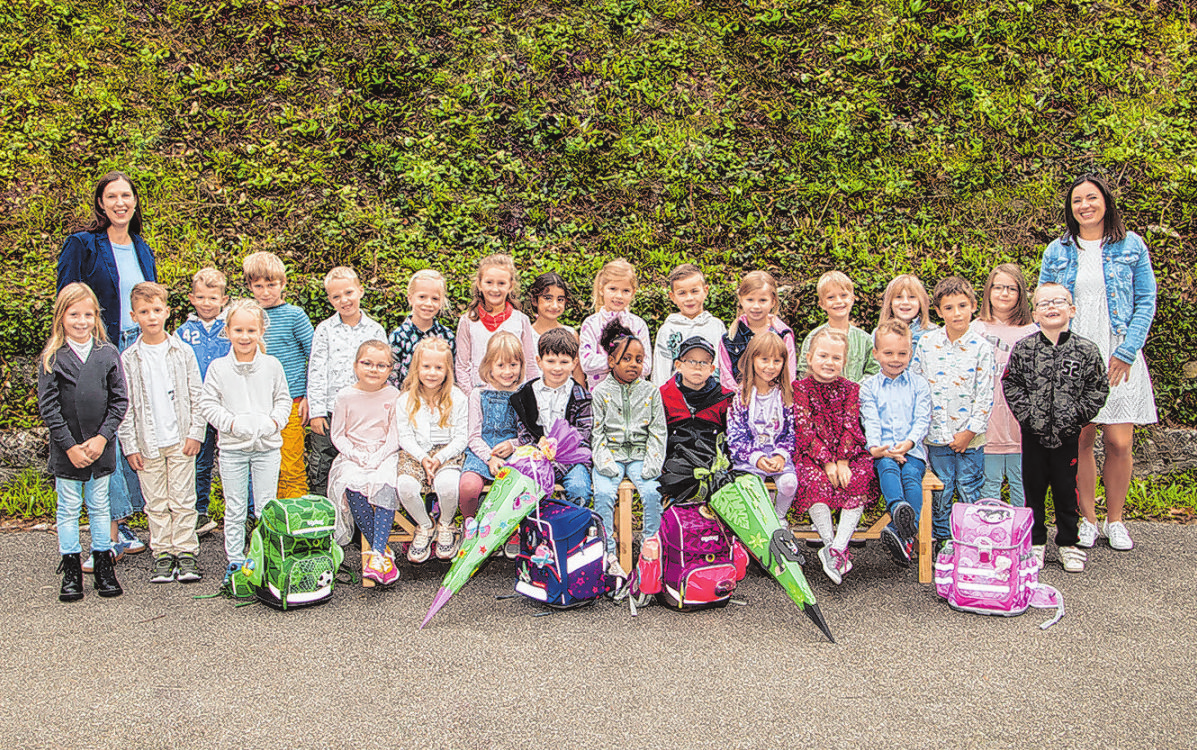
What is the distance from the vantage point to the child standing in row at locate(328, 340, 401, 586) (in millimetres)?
4652

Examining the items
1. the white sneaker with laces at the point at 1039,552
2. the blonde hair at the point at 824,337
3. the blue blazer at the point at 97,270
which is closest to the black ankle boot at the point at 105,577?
the blue blazer at the point at 97,270

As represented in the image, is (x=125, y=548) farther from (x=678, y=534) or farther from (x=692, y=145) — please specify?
(x=692, y=145)

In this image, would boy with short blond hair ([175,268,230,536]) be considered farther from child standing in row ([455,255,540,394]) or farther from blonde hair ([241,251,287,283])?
child standing in row ([455,255,540,394])

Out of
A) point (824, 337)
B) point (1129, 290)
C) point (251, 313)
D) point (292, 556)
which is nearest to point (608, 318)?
point (824, 337)

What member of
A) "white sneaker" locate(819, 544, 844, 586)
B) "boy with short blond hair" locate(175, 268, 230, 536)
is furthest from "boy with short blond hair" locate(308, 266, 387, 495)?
"white sneaker" locate(819, 544, 844, 586)

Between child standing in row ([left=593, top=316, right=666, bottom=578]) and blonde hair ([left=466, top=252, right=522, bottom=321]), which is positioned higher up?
blonde hair ([left=466, top=252, right=522, bottom=321])

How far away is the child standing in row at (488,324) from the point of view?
530cm

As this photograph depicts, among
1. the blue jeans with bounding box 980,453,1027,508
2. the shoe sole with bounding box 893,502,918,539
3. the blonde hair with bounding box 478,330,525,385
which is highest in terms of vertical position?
the blonde hair with bounding box 478,330,525,385

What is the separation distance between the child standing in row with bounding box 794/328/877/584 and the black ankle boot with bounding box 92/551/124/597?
3749 mm

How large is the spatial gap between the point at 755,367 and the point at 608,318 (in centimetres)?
105

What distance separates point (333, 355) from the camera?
5262 mm

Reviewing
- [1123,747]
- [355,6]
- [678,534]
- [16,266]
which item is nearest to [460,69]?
[355,6]

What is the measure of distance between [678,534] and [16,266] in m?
5.95

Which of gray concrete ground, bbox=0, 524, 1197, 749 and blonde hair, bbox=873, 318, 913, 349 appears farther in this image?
blonde hair, bbox=873, 318, 913, 349
